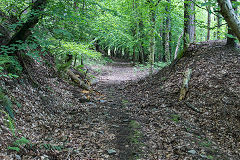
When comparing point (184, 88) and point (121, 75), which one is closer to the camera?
point (184, 88)

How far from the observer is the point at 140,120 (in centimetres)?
730

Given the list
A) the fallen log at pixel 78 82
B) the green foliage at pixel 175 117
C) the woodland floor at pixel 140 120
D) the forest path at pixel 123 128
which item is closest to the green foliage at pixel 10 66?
the woodland floor at pixel 140 120

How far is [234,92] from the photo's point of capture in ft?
22.1

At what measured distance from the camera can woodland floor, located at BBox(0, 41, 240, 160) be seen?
483 centimetres

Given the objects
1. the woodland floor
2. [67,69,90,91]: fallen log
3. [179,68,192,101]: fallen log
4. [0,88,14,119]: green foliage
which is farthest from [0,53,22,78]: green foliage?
[179,68,192,101]: fallen log

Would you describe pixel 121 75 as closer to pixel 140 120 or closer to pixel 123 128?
pixel 140 120

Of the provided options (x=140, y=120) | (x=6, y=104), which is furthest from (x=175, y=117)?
(x=6, y=104)

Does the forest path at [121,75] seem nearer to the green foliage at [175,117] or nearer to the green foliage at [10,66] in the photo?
the green foliage at [175,117]

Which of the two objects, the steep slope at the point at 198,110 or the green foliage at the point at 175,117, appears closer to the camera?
the steep slope at the point at 198,110

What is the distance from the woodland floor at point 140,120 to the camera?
483cm

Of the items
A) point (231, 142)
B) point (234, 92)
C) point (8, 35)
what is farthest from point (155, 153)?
point (8, 35)

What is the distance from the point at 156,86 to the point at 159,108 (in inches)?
117

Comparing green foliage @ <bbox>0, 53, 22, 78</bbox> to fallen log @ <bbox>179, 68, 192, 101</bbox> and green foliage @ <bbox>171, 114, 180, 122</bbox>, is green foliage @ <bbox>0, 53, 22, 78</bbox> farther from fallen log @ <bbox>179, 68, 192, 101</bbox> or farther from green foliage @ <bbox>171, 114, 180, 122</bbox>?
fallen log @ <bbox>179, 68, 192, 101</bbox>

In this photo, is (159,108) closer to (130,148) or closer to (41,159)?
(130,148)
